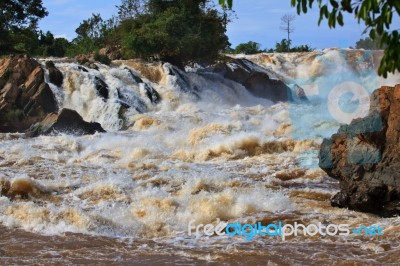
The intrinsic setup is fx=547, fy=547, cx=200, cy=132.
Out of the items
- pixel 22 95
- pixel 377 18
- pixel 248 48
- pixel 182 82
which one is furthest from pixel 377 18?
pixel 248 48

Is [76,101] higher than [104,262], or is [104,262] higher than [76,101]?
[76,101]

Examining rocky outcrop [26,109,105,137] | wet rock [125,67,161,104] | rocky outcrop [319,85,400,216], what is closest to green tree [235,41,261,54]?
wet rock [125,67,161,104]

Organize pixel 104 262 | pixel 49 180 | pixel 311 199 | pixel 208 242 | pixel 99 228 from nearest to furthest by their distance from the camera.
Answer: pixel 104 262, pixel 208 242, pixel 99 228, pixel 311 199, pixel 49 180

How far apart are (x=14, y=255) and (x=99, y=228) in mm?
1169

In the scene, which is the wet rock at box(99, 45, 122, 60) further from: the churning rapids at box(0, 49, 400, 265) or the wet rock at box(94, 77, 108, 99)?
the churning rapids at box(0, 49, 400, 265)

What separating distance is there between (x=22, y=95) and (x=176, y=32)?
876cm

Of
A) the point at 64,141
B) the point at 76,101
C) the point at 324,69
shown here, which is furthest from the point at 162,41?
the point at 64,141

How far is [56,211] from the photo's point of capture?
21.1 feet

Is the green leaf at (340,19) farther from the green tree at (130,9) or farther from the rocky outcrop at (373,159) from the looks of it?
the green tree at (130,9)

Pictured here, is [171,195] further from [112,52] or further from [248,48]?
[248,48]

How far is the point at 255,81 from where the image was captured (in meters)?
24.3

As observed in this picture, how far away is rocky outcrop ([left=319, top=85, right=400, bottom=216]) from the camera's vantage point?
581 cm

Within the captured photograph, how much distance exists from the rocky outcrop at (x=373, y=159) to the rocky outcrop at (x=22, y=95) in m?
11.3

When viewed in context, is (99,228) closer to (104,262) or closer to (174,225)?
(174,225)
